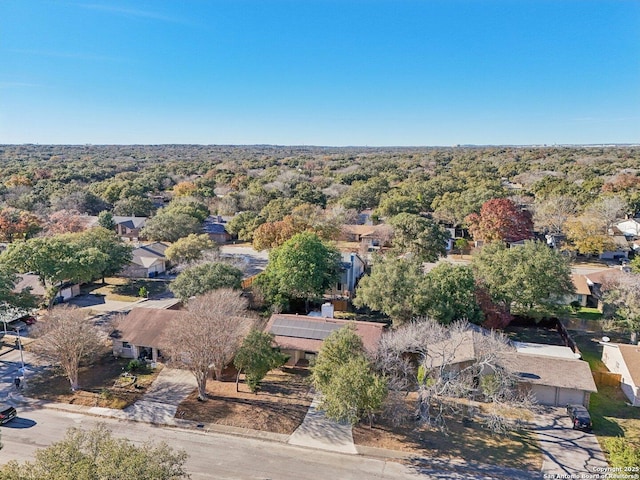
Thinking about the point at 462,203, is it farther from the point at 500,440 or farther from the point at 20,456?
the point at 20,456

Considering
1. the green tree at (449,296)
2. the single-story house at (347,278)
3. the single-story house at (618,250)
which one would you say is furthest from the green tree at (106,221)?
the single-story house at (618,250)

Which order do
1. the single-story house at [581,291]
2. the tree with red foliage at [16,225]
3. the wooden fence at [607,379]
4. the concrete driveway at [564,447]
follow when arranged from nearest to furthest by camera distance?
the concrete driveway at [564,447] → the wooden fence at [607,379] → the single-story house at [581,291] → the tree with red foliage at [16,225]

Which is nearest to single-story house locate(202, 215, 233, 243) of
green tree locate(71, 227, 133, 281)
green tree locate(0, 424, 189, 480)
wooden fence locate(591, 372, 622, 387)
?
green tree locate(71, 227, 133, 281)

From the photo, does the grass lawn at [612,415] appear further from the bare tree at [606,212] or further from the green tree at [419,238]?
the bare tree at [606,212]

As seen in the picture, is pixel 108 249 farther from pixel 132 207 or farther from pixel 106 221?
pixel 132 207

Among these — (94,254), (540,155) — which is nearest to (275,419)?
(94,254)

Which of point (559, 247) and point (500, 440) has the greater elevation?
point (559, 247)

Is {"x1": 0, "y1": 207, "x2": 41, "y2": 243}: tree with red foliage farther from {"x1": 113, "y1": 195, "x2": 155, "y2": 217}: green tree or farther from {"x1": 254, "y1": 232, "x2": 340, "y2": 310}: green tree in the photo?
{"x1": 254, "y1": 232, "x2": 340, "y2": 310}: green tree
